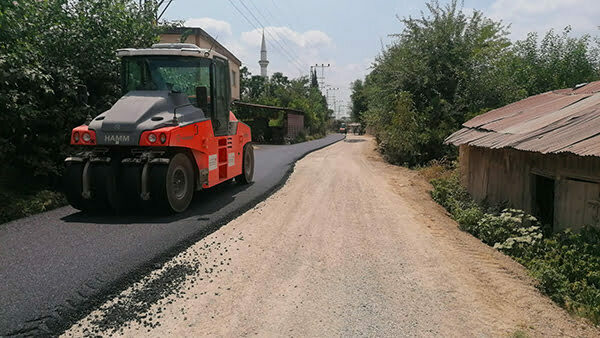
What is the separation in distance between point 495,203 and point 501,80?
34.1 ft

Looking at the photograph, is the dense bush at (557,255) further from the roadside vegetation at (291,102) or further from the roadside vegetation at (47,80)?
the roadside vegetation at (291,102)

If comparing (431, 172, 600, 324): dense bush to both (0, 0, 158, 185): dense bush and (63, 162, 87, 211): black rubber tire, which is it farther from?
(0, 0, 158, 185): dense bush

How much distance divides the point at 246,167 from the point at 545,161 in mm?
6688

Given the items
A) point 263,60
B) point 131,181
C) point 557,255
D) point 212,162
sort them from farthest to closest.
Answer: point 263,60
point 212,162
point 131,181
point 557,255

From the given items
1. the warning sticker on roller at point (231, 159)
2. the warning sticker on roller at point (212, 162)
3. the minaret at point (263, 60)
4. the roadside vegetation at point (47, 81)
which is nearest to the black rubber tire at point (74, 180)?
the roadside vegetation at point (47, 81)

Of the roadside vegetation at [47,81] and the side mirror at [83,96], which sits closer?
the roadside vegetation at [47,81]

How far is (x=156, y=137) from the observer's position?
6.43m

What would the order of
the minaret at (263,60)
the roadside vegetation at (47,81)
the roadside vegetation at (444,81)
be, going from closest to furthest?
the roadside vegetation at (47,81)
the roadside vegetation at (444,81)
the minaret at (263,60)

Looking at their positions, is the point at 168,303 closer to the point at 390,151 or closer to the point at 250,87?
the point at 390,151

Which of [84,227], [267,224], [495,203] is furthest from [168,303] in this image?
[495,203]

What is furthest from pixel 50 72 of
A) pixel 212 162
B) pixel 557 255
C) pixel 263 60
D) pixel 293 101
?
pixel 263 60

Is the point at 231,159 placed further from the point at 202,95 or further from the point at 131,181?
the point at 131,181

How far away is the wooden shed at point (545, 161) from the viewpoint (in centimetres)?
586

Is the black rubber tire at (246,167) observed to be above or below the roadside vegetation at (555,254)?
above
